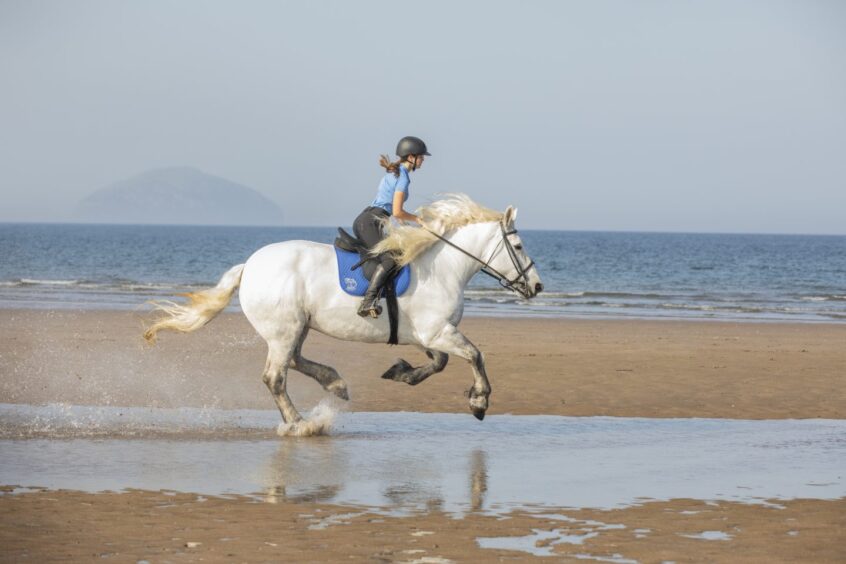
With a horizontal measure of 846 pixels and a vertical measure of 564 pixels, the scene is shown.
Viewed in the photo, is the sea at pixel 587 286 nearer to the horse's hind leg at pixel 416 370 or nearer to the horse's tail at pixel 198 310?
the horse's tail at pixel 198 310

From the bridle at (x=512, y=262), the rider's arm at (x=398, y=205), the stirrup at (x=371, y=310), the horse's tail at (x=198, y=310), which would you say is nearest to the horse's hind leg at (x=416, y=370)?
the stirrup at (x=371, y=310)

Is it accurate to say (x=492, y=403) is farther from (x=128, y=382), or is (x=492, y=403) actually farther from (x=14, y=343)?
(x=14, y=343)

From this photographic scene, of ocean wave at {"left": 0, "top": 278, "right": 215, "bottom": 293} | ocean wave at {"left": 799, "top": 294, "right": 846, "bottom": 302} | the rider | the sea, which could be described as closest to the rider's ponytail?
the rider

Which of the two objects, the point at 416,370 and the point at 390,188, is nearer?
the point at 390,188

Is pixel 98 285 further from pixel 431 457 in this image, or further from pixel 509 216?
pixel 431 457

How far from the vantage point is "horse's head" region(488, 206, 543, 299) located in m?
12.3

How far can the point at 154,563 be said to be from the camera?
261 inches

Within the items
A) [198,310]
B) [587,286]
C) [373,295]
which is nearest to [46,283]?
[587,286]

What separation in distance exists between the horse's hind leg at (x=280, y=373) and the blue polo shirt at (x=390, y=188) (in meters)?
1.67

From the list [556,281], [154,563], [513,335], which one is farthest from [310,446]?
[556,281]

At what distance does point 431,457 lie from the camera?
10547mm

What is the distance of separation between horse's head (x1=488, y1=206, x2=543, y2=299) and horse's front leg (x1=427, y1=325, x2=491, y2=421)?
35.2 inches

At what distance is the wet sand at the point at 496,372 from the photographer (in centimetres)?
1455

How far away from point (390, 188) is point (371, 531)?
5.11 meters
